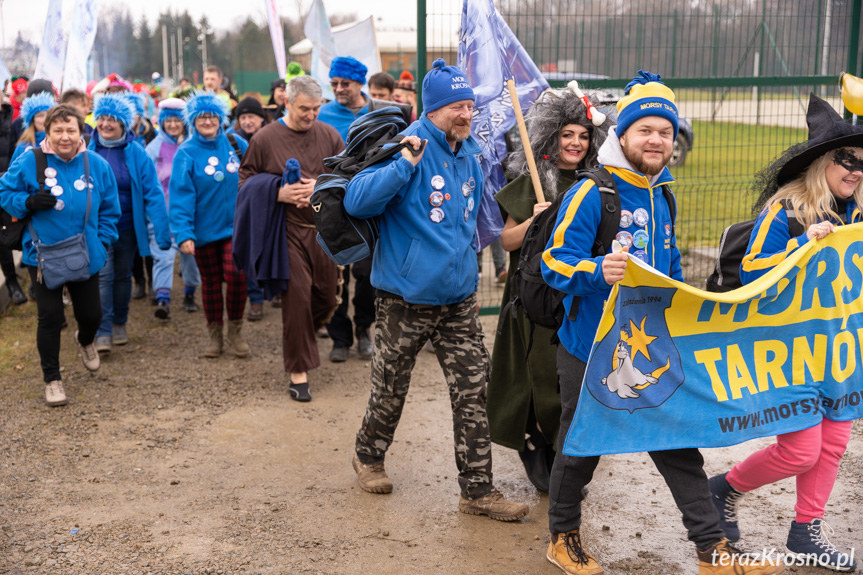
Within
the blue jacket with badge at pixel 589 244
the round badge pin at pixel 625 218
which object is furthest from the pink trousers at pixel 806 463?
the round badge pin at pixel 625 218

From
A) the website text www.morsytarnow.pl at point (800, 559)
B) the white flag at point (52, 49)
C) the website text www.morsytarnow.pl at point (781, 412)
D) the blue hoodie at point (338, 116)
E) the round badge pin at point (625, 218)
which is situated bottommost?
the website text www.morsytarnow.pl at point (800, 559)

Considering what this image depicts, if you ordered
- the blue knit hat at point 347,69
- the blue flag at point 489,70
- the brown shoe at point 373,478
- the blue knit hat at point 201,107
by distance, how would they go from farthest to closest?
the blue knit hat at point 347,69 → the blue knit hat at point 201,107 → the blue flag at point 489,70 → the brown shoe at point 373,478

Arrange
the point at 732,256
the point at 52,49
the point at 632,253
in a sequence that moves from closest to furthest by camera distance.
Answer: the point at 632,253
the point at 732,256
the point at 52,49

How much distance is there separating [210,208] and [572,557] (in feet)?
15.1

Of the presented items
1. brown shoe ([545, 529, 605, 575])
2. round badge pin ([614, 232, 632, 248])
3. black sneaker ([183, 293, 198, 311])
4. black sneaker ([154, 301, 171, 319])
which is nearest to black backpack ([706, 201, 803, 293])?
round badge pin ([614, 232, 632, 248])

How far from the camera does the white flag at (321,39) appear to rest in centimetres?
1096

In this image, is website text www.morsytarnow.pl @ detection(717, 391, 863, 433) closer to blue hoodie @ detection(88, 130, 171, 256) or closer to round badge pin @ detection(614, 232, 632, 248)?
round badge pin @ detection(614, 232, 632, 248)

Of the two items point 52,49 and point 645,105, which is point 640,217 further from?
point 52,49

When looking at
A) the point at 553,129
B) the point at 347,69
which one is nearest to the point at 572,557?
the point at 553,129

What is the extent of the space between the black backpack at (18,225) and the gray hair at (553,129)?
3.55 metres

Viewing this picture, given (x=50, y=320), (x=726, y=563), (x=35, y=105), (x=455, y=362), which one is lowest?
(x=726, y=563)

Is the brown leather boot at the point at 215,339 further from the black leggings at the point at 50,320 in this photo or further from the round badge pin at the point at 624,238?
the round badge pin at the point at 624,238

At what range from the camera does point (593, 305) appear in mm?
3617

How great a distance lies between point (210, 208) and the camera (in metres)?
7.27
